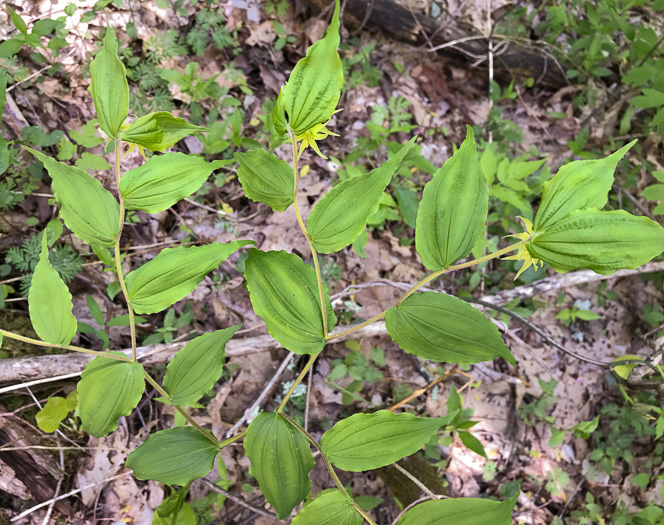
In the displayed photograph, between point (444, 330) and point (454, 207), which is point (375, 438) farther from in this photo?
point (454, 207)

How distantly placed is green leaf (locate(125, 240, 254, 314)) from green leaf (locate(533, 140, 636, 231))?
31.7 inches

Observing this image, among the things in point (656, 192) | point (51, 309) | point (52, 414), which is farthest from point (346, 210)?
point (656, 192)

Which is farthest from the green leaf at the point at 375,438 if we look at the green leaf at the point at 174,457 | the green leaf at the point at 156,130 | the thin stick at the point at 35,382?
the thin stick at the point at 35,382

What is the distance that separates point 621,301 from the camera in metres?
3.04

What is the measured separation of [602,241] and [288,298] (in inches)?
29.5

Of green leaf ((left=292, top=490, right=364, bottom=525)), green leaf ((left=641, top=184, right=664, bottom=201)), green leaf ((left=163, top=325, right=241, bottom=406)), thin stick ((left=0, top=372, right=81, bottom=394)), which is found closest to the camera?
green leaf ((left=292, top=490, right=364, bottom=525))

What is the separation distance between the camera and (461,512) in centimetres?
97

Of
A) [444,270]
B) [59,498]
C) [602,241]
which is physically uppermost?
[602,241]

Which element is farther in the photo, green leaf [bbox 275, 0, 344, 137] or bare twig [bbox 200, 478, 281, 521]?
bare twig [bbox 200, 478, 281, 521]

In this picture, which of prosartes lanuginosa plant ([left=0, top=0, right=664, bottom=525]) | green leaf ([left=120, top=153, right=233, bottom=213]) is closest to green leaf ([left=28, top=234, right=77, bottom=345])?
prosartes lanuginosa plant ([left=0, top=0, right=664, bottom=525])

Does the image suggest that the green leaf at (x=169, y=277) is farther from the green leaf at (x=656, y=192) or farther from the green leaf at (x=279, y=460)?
the green leaf at (x=656, y=192)

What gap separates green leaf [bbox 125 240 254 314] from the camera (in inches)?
43.8

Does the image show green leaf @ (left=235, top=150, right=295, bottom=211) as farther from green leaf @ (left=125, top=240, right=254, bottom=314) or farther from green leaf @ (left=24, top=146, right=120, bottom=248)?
green leaf @ (left=24, top=146, right=120, bottom=248)

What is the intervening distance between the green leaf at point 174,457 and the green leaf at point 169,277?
1.42ft
